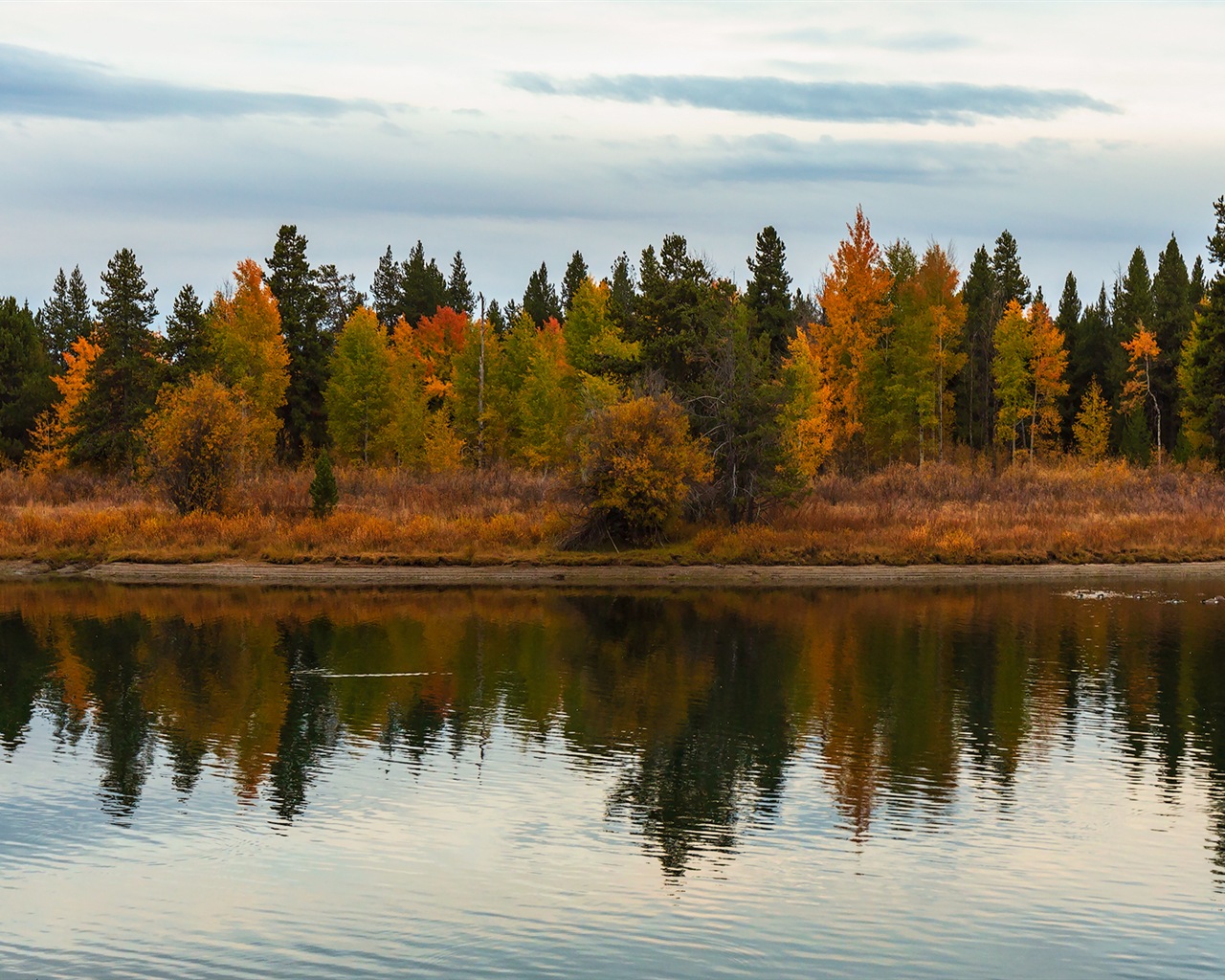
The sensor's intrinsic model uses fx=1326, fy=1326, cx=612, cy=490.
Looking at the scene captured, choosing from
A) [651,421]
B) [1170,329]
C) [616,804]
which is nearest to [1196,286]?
[1170,329]

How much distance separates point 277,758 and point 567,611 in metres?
18.3

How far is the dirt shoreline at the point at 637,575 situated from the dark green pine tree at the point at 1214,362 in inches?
970

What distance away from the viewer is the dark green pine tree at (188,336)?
68.3 metres

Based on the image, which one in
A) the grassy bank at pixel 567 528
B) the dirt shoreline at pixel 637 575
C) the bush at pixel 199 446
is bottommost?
the dirt shoreline at pixel 637 575

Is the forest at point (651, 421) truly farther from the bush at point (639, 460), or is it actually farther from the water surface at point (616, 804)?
the water surface at point (616, 804)

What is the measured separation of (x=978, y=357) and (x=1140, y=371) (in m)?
10.3

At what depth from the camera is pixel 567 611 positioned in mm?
38938

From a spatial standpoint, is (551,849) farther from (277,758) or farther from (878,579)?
(878,579)

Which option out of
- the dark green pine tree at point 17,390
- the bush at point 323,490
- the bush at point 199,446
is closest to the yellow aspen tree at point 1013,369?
the bush at point 323,490

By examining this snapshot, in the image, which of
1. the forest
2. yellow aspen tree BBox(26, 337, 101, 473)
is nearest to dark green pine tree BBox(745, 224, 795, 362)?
the forest

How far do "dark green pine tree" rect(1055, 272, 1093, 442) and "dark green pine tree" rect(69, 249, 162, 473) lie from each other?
5732 centimetres

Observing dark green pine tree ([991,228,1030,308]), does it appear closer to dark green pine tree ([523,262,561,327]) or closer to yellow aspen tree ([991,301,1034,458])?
yellow aspen tree ([991,301,1034,458])

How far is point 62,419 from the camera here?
7050cm

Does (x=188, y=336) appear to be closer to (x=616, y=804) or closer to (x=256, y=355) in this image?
(x=256, y=355)
